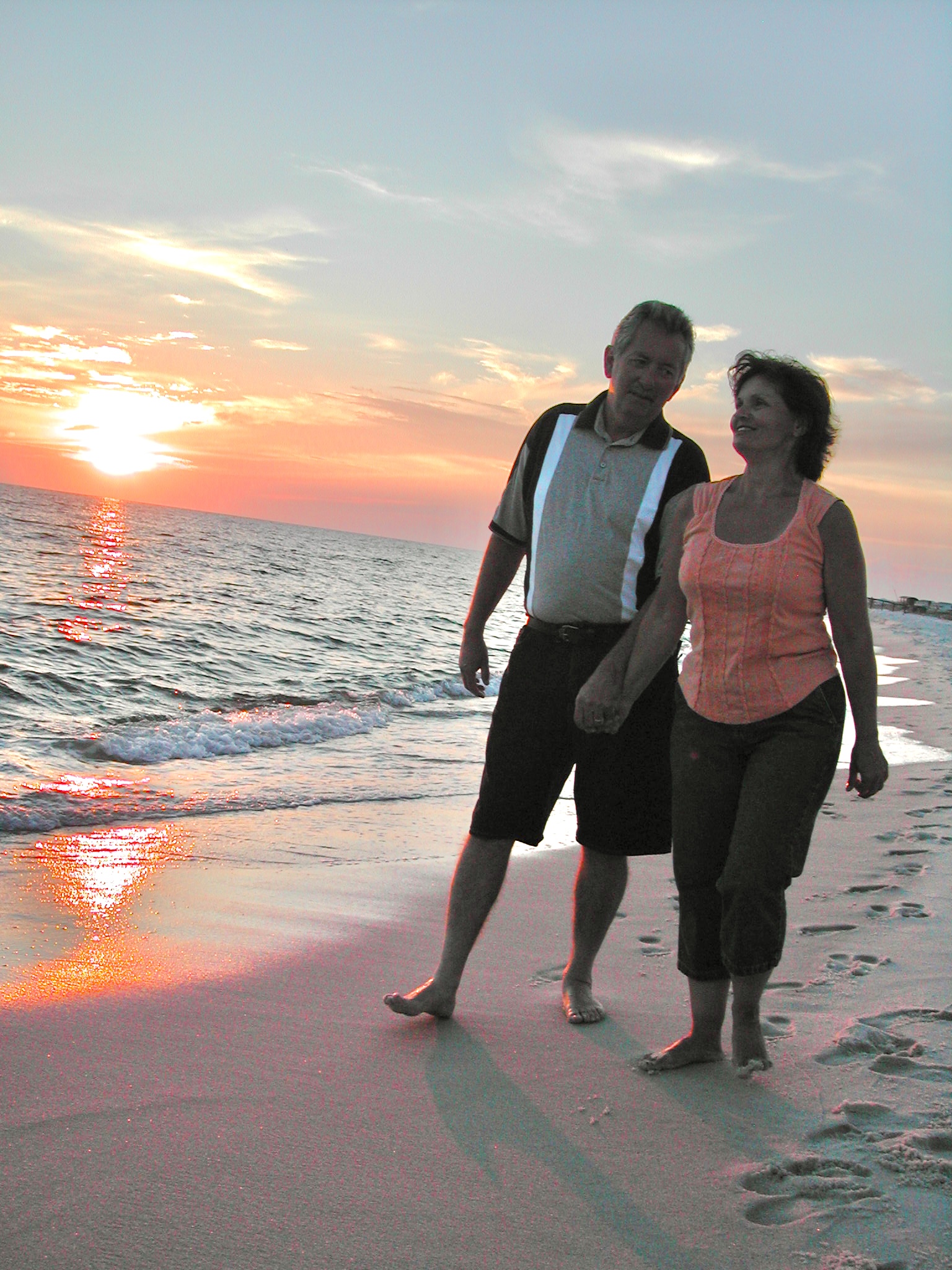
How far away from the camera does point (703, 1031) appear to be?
2.57 metres

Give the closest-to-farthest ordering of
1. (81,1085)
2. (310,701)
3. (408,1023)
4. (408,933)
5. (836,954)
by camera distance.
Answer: (81,1085) < (408,1023) < (836,954) < (408,933) < (310,701)

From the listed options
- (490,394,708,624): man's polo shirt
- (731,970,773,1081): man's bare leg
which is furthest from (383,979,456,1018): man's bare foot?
(490,394,708,624): man's polo shirt

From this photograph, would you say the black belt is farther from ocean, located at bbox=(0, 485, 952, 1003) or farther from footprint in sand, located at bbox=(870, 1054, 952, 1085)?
ocean, located at bbox=(0, 485, 952, 1003)

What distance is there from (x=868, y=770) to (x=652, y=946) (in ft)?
4.92

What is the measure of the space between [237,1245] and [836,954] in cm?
227

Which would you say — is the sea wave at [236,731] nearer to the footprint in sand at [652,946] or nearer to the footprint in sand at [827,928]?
the footprint in sand at [652,946]

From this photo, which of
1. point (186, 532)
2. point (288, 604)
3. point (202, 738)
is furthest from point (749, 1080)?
point (186, 532)

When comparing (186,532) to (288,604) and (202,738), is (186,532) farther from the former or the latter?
(202,738)

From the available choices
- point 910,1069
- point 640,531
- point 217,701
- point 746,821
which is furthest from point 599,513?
point 217,701

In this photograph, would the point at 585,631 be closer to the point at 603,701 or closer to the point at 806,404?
the point at 603,701

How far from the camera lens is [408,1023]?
284 cm

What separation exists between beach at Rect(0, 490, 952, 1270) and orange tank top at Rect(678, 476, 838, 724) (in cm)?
91

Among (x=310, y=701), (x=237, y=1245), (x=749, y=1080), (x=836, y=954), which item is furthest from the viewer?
(x=310, y=701)

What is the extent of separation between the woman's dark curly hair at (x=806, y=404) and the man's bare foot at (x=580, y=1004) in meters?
1.55
